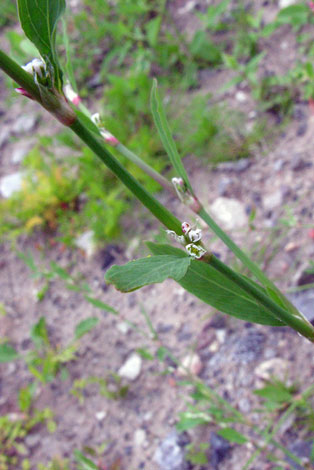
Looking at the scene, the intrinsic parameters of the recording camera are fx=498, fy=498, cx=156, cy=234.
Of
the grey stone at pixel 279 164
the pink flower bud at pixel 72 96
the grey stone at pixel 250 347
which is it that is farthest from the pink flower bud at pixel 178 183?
the grey stone at pixel 279 164

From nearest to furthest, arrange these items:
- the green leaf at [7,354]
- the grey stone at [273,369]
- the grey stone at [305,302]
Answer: the grey stone at [305,302] → the grey stone at [273,369] → the green leaf at [7,354]

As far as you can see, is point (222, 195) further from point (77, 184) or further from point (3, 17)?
point (3, 17)

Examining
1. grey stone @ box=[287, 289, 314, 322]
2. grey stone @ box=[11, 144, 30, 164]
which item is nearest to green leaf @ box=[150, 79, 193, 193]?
grey stone @ box=[287, 289, 314, 322]

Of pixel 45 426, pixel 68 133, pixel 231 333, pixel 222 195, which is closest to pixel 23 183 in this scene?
pixel 68 133

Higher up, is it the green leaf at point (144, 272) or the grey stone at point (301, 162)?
the grey stone at point (301, 162)

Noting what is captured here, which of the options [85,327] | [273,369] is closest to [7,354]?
[85,327]

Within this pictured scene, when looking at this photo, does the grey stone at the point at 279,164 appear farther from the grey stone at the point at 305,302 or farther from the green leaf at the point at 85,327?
the green leaf at the point at 85,327

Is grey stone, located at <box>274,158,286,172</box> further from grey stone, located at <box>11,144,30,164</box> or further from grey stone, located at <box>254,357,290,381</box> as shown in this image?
grey stone, located at <box>11,144,30,164</box>
